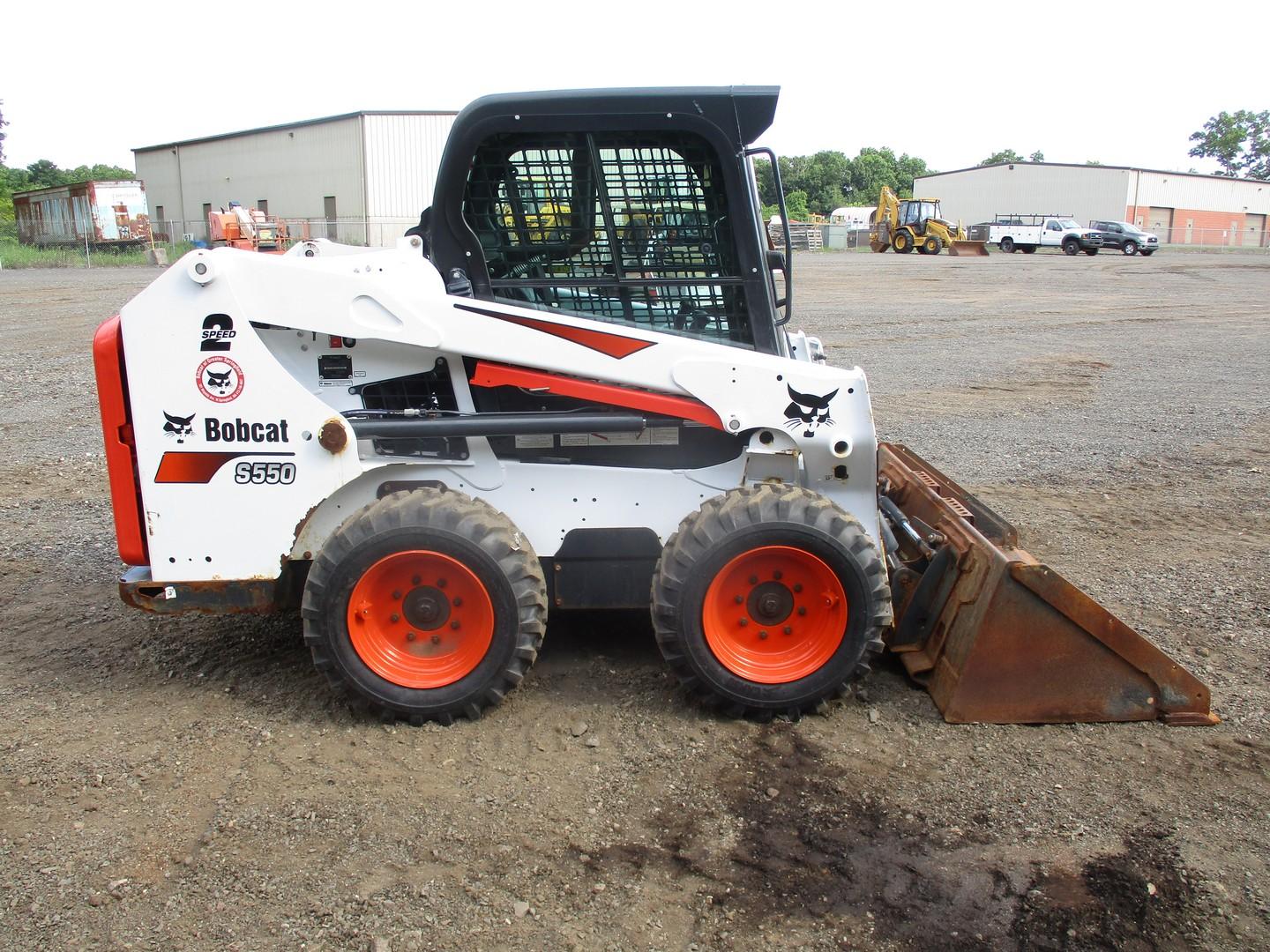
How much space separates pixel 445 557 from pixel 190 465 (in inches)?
40.9

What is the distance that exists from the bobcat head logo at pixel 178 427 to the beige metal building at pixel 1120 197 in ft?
204

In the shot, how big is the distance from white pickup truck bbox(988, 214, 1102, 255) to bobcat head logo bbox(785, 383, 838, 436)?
4165cm

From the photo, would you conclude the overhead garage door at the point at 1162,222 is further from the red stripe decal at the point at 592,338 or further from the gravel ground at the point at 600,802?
the red stripe decal at the point at 592,338

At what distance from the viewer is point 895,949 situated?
2.98 metres

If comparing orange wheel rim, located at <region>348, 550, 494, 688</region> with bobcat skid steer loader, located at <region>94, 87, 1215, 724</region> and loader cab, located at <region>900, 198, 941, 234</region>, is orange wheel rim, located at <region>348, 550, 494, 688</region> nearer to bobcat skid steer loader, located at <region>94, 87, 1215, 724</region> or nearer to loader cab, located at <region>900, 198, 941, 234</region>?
bobcat skid steer loader, located at <region>94, 87, 1215, 724</region>

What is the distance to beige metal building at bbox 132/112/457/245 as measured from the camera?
129 ft

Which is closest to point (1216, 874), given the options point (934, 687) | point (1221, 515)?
point (934, 687)

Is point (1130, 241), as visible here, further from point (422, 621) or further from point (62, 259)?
point (422, 621)

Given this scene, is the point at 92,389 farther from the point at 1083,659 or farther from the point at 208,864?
the point at 1083,659

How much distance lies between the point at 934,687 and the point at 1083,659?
580 mm

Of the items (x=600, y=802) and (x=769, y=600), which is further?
(x=769, y=600)

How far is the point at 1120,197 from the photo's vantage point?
201 ft

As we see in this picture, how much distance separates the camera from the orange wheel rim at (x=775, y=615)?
13.8 feet

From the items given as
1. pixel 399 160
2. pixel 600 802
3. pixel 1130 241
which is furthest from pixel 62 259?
pixel 1130 241
